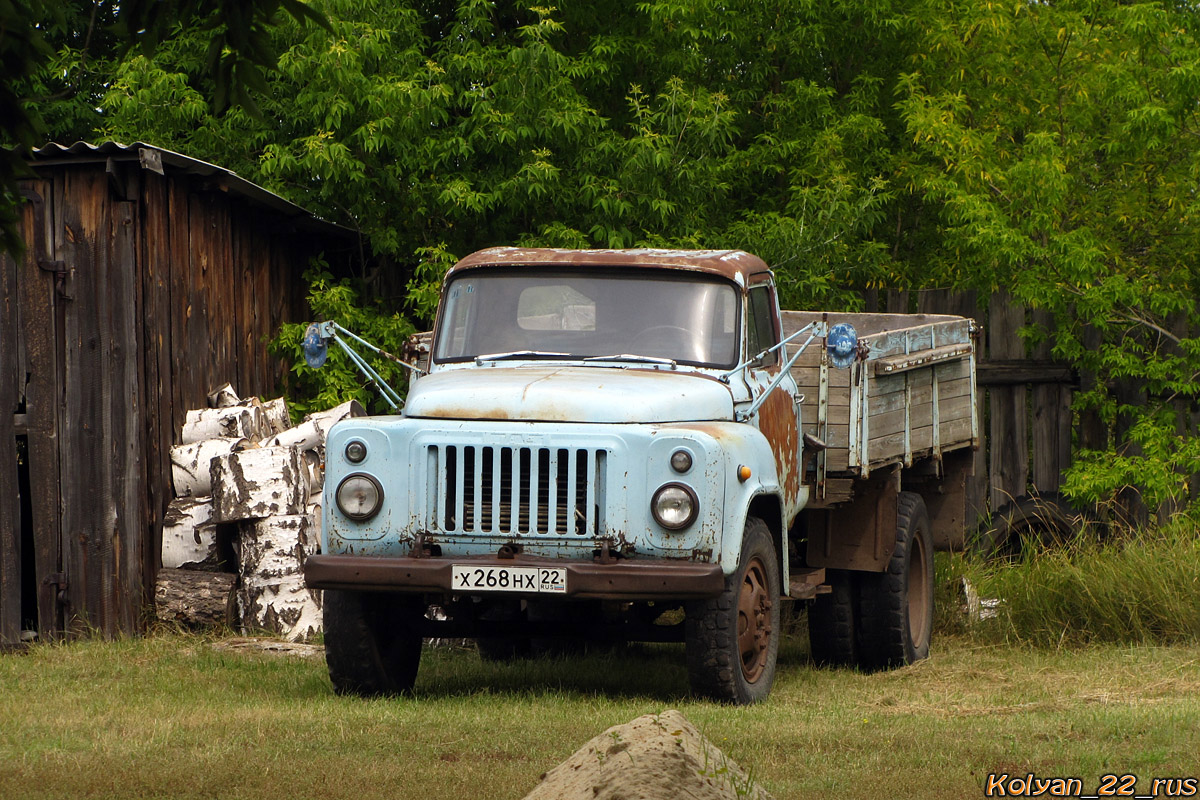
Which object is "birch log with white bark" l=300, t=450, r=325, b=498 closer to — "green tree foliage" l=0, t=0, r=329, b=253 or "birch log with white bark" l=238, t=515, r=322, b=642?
"birch log with white bark" l=238, t=515, r=322, b=642

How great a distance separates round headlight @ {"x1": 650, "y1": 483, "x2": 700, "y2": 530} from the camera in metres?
7.04

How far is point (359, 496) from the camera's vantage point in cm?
727

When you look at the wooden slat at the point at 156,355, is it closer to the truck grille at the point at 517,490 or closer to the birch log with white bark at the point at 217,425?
the birch log with white bark at the point at 217,425

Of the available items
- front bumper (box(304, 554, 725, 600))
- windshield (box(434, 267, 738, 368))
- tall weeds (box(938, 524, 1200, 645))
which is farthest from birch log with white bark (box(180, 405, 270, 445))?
tall weeds (box(938, 524, 1200, 645))

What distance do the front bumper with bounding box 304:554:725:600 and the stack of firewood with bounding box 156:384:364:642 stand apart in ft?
10.3

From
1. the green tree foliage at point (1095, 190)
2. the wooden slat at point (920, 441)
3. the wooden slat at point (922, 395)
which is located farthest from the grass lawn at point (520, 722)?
the green tree foliage at point (1095, 190)

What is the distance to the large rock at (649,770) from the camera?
4.75 metres

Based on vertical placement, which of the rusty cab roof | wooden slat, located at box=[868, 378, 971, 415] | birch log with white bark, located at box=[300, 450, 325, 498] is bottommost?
birch log with white bark, located at box=[300, 450, 325, 498]

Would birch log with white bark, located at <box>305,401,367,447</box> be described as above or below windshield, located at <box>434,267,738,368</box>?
below

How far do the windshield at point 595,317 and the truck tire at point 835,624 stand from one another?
2.15 metres

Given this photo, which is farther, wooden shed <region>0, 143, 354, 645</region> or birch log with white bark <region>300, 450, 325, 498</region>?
birch log with white bark <region>300, 450, 325, 498</region>

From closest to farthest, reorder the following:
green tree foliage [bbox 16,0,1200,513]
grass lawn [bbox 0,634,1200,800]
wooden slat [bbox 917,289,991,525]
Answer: grass lawn [bbox 0,634,1200,800], green tree foliage [bbox 16,0,1200,513], wooden slat [bbox 917,289,991,525]

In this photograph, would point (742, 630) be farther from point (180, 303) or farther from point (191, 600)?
point (180, 303)

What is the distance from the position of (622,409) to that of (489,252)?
5.84ft
